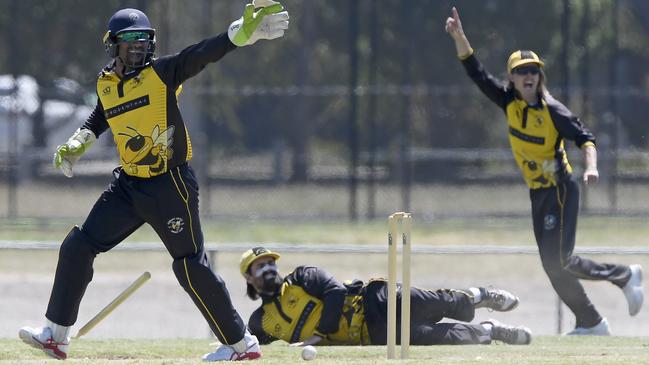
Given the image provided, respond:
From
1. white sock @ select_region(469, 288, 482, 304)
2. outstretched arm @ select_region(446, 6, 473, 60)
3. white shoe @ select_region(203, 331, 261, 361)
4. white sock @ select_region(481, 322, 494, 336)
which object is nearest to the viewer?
white shoe @ select_region(203, 331, 261, 361)

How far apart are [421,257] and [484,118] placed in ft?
17.3

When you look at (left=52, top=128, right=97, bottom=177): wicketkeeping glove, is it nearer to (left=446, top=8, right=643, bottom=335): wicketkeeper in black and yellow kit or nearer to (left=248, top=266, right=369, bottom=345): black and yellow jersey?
(left=248, top=266, right=369, bottom=345): black and yellow jersey

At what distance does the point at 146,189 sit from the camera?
759 cm

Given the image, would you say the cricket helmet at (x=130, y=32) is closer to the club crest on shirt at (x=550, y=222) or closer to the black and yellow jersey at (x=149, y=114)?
the black and yellow jersey at (x=149, y=114)

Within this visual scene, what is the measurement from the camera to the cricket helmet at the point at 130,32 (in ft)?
24.7

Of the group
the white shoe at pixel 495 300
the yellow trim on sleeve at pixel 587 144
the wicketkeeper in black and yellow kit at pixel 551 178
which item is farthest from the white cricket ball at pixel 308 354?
the yellow trim on sleeve at pixel 587 144

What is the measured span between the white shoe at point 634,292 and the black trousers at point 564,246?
0.75 ft

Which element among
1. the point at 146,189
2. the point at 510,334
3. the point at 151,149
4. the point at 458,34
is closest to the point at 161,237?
the point at 146,189

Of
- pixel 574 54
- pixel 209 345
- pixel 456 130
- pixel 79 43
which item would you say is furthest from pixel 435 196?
pixel 209 345

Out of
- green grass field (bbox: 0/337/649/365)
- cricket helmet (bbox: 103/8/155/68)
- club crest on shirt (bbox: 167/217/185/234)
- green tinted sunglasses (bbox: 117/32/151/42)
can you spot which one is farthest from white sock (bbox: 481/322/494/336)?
green tinted sunglasses (bbox: 117/32/151/42)

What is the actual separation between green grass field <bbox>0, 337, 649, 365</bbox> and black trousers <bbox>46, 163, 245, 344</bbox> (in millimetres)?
320

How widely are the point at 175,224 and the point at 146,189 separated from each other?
255mm

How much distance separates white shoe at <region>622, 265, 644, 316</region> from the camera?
1042 centimetres

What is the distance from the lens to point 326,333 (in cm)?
930
